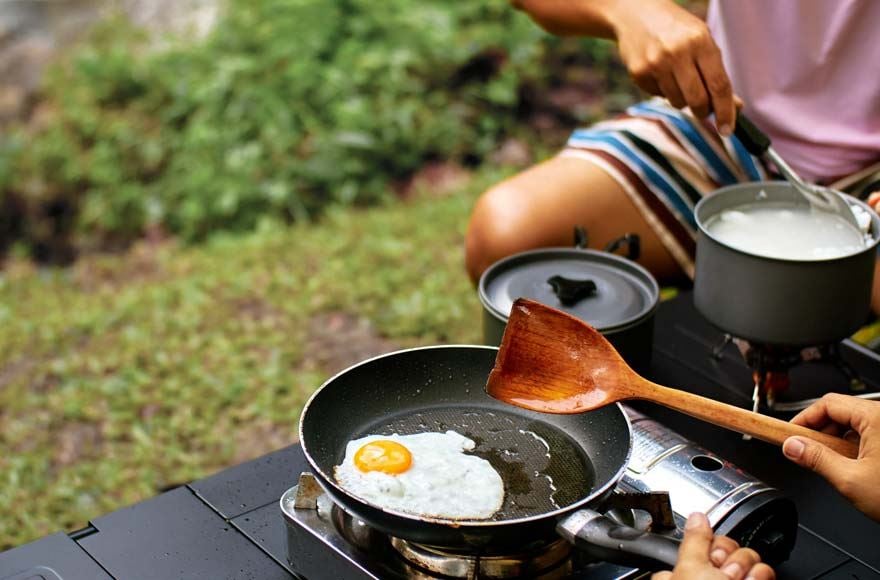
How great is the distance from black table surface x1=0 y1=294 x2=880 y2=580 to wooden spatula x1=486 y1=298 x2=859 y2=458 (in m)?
0.41

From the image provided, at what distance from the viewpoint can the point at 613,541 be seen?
4.39 ft

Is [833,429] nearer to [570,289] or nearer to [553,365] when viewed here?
[553,365]

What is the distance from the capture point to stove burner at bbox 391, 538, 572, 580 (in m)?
1.46

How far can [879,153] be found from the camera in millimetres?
2496

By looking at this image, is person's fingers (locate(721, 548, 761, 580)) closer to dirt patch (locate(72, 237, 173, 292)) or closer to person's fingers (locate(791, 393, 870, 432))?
person's fingers (locate(791, 393, 870, 432))

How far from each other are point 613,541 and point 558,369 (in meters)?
0.35

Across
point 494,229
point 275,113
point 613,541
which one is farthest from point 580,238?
point 275,113

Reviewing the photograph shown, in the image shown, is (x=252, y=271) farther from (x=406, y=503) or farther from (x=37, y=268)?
(x=406, y=503)

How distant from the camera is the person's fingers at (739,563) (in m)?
1.26

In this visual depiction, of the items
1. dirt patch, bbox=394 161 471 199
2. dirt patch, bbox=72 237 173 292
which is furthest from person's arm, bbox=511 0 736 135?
dirt patch, bbox=72 237 173 292

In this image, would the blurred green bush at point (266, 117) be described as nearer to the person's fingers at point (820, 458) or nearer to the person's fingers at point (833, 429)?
the person's fingers at point (833, 429)

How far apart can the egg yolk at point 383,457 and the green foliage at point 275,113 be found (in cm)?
298

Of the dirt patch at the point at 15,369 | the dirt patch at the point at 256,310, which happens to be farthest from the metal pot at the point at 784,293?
the dirt patch at the point at 15,369

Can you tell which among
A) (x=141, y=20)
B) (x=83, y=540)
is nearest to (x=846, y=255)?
(x=83, y=540)
